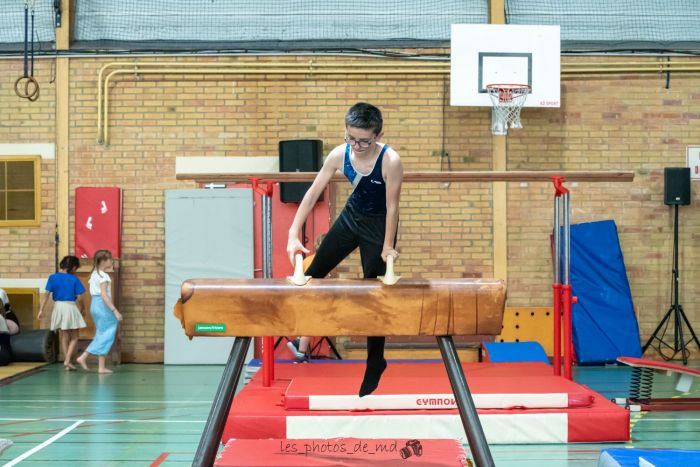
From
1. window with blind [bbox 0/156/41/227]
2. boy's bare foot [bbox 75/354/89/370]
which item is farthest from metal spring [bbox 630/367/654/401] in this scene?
window with blind [bbox 0/156/41/227]

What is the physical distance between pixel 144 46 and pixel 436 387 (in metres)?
6.40

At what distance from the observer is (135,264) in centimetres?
1065

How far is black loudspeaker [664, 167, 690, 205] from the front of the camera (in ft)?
33.6

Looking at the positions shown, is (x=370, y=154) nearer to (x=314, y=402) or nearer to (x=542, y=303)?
(x=314, y=402)

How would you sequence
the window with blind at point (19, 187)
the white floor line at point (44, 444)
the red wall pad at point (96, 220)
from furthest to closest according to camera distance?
the window with blind at point (19, 187) < the red wall pad at point (96, 220) < the white floor line at point (44, 444)

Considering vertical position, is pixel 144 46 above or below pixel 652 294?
above

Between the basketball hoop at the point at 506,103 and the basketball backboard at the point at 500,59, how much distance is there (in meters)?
0.10

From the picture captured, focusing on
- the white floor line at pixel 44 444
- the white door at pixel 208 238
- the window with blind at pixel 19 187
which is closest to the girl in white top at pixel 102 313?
the white door at pixel 208 238

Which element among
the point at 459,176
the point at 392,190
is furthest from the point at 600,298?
the point at 392,190

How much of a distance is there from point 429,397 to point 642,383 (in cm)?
231

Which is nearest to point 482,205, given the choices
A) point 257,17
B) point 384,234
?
point 257,17

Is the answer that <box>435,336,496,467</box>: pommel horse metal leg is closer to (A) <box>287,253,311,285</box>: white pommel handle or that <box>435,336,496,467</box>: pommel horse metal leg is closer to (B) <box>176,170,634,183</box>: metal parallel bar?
(A) <box>287,253,311,285</box>: white pommel handle

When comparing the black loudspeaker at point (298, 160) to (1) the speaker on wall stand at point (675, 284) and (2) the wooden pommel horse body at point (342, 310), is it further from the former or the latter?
(2) the wooden pommel horse body at point (342, 310)

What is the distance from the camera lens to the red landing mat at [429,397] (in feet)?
19.1
